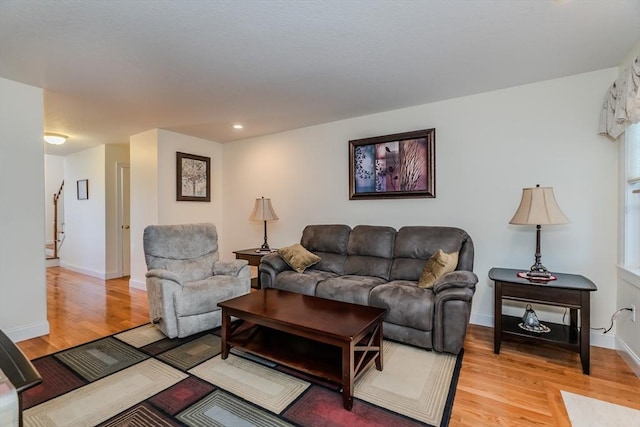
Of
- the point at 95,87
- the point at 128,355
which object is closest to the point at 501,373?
the point at 128,355

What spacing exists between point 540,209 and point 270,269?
256 centimetres

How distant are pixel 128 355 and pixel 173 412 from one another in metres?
0.97

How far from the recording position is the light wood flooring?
5.76 feet

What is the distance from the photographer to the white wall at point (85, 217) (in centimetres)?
542

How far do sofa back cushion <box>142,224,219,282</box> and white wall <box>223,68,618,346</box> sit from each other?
4.58 ft

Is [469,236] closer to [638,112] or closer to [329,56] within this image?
[638,112]

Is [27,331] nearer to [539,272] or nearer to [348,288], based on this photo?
[348,288]

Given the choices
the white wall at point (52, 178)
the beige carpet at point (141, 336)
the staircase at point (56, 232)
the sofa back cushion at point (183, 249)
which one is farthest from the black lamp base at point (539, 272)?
the white wall at point (52, 178)

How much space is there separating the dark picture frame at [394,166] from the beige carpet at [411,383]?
1.69 meters

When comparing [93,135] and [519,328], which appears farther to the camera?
[93,135]

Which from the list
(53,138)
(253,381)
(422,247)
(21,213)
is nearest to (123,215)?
(53,138)

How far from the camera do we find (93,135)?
4641 mm

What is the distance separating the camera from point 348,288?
9.36 feet

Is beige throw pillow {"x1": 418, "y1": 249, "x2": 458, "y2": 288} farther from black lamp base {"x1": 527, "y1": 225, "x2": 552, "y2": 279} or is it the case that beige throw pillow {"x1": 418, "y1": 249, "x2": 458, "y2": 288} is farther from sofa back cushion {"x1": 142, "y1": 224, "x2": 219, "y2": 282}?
sofa back cushion {"x1": 142, "y1": 224, "x2": 219, "y2": 282}
